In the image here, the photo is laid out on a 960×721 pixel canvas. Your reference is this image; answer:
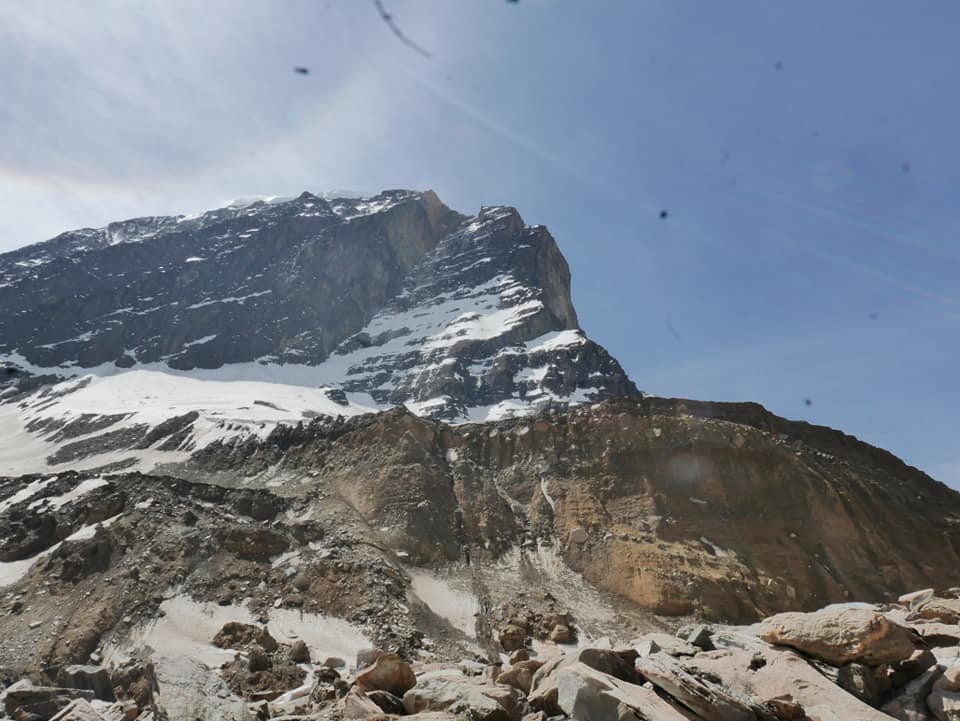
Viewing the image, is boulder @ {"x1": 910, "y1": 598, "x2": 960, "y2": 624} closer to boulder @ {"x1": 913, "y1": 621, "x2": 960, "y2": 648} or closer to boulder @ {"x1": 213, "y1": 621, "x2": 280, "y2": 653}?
boulder @ {"x1": 913, "y1": 621, "x2": 960, "y2": 648}

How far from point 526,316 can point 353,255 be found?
58.5 m

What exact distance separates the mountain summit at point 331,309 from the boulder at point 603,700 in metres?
94.5

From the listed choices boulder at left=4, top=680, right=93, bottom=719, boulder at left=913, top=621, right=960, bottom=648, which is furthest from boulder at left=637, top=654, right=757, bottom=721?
boulder at left=4, top=680, right=93, bottom=719

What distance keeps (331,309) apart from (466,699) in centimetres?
15386

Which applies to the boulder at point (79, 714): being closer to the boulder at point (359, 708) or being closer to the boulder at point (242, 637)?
the boulder at point (359, 708)

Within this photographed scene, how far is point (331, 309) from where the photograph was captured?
157125 millimetres

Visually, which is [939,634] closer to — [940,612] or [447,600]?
[940,612]

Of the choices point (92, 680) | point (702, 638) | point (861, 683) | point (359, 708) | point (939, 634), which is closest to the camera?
point (359, 708)

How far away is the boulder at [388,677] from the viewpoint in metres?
10.8

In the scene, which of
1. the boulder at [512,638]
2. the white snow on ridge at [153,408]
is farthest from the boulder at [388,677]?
the white snow on ridge at [153,408]

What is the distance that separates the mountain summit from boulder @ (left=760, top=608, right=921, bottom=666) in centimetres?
9184

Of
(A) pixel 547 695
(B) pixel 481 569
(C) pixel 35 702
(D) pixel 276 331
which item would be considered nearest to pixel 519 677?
(A) pixel 547 695

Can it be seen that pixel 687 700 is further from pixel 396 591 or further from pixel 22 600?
pixel 22 600

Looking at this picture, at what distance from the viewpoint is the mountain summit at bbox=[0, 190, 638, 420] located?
12062 centimetres
